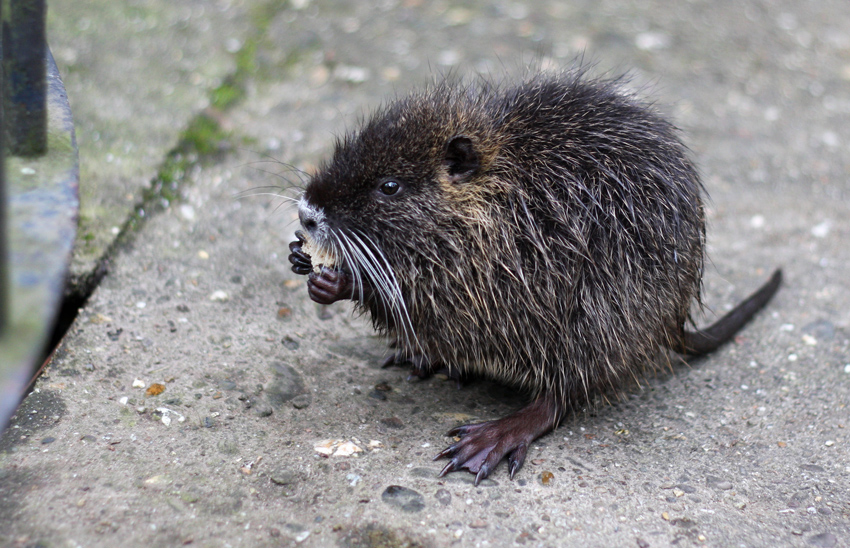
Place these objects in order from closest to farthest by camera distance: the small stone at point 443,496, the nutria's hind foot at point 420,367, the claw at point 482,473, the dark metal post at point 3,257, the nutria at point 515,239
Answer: the dark metal post at point 3,257
the small stone at point 443,496
the claw at point 482,473
the nutria at point 515,239
the nutria's hind foot at point 420,367

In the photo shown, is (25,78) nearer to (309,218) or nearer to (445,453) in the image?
(309,218)

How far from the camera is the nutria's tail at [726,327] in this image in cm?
345

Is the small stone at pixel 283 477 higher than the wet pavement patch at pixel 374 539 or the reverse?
the reverse

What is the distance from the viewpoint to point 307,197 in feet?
9.71

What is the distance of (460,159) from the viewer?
9.53 feet

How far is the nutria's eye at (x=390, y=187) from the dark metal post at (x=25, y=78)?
3.66ft

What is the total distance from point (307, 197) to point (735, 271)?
2.41 metres

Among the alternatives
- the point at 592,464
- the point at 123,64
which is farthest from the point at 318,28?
the point at 592,464

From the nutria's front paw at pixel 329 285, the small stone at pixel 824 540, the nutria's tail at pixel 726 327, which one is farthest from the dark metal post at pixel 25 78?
the small stone at pixel 824 540

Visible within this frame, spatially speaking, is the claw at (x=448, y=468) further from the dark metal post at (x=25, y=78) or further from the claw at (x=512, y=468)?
the dark metal post at (x=25, y=78)

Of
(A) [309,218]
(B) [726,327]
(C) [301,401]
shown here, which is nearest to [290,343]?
(C) [301,401]

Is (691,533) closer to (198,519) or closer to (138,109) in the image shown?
(198,519)

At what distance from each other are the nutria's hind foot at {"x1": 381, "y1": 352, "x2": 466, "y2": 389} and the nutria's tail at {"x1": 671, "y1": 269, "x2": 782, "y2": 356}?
34.8 inches

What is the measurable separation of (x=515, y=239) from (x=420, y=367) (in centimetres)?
75
